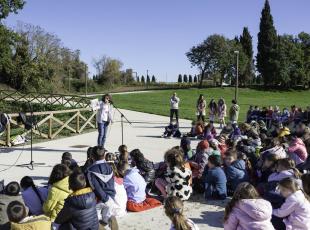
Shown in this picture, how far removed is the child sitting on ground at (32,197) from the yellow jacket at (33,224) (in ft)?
5.19

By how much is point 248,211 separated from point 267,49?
2733 inches

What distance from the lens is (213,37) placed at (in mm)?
67875

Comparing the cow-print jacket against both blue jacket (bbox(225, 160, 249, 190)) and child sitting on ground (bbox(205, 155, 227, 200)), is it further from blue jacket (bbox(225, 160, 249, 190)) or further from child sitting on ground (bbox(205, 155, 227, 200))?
blue jacket (bbox(225, 160, 249, 190))

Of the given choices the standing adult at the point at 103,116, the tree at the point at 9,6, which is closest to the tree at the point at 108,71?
the tree at the point at 9,6

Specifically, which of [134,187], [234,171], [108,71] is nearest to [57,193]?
[134,187]

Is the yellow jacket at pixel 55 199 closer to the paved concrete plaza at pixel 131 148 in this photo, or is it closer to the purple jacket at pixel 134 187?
the paved concrete plaza at pixel 131 148

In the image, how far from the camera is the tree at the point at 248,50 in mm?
72938

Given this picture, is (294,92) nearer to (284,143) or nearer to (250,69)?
(250,69)

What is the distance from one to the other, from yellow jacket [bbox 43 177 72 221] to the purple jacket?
57.1 inches

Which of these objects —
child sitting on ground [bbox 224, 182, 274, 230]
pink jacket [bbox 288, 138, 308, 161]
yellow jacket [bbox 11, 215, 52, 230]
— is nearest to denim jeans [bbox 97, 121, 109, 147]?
pink jacket [bbox 288, 138, 308, 161]

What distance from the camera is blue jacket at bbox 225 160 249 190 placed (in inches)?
321

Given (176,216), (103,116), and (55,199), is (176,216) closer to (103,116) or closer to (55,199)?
(55,199)

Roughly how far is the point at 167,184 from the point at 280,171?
1.98m

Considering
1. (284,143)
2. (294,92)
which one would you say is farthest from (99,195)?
(294,92)
